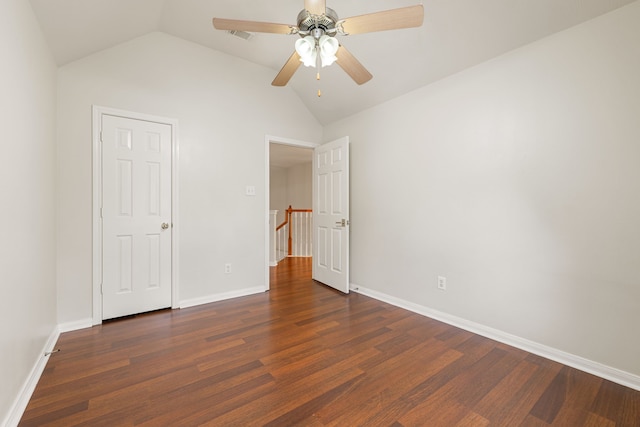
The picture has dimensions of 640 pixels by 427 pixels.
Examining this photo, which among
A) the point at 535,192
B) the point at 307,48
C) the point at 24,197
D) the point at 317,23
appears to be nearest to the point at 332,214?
the point at 535,192

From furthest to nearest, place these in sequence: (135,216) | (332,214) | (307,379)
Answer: (332,214), (135,216), (307,379)

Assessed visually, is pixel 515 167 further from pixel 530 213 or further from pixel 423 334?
pixel 423 334

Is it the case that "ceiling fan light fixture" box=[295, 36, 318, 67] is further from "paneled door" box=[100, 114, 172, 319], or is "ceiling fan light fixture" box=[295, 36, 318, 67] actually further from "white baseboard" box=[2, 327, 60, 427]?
"white baseboard" box=[2, 327, 60, 427]

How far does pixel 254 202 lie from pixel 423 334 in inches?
98.2

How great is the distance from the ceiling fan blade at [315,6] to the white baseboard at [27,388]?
2.70 meters

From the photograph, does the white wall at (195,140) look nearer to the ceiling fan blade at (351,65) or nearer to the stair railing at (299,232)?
the ceiling fan blade at (351,65)

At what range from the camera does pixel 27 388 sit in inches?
65.0

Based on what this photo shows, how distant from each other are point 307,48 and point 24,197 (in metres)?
1.99

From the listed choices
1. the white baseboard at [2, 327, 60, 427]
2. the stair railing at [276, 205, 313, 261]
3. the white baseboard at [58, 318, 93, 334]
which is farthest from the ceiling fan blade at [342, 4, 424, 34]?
the stair railing at [276, 205, 313, 261]

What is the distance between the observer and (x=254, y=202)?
143 inches

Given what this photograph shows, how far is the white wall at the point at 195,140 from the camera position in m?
2.56

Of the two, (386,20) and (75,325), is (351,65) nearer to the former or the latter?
(386,20)

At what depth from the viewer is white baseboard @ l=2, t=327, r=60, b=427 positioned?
1.42 metres

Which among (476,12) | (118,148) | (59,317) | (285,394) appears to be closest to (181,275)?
(59,317)
